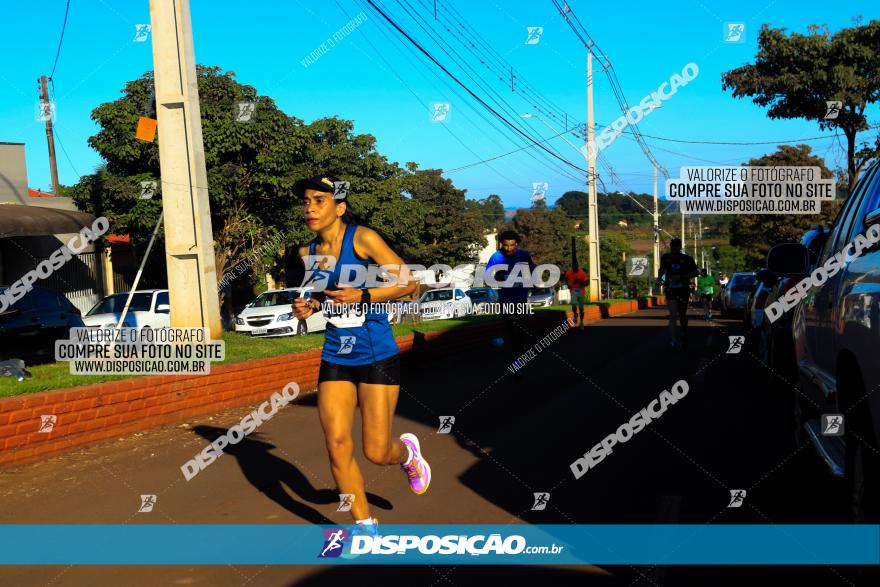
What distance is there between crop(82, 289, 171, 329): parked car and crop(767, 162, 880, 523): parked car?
17.2 m

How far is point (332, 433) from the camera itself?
4.55m

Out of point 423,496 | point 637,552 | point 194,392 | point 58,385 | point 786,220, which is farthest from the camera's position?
point 786,220

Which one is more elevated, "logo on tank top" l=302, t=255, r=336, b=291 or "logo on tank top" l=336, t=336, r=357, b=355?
"logo on tank top" l=302, t=255, r=336, b=291

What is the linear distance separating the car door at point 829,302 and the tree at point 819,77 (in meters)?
16.2

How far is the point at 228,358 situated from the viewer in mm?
10594

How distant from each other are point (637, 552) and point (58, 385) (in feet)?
19.3

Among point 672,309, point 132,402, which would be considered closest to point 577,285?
point 672,309

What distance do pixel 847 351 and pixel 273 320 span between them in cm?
2114

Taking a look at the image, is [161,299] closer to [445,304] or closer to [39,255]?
[39,255]

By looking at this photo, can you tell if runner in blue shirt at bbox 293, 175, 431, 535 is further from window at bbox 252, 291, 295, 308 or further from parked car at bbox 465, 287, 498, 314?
parked car at bbox 465, 287, 498, 314

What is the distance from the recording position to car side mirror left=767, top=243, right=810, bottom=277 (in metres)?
5.64

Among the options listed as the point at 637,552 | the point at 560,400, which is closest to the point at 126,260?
the point at 560,400

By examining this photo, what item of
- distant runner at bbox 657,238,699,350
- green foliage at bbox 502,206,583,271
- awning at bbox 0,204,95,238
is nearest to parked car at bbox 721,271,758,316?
distant runner at bbox 657,238,699,350

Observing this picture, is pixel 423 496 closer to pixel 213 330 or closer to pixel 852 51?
pixel 213 330
